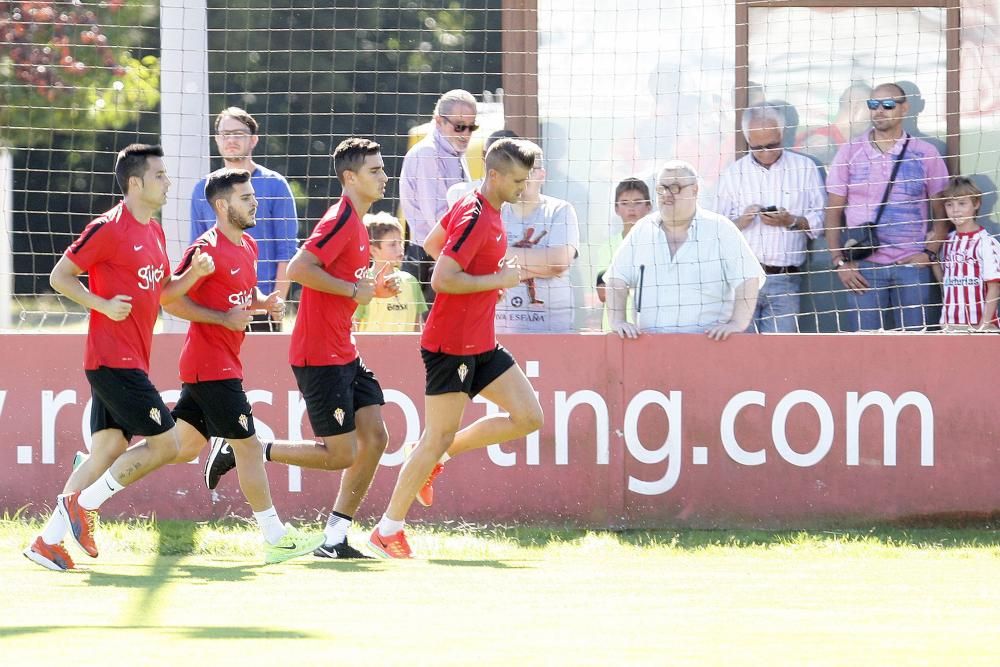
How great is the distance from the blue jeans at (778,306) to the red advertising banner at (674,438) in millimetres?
779

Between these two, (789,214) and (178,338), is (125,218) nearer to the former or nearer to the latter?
(178,338)

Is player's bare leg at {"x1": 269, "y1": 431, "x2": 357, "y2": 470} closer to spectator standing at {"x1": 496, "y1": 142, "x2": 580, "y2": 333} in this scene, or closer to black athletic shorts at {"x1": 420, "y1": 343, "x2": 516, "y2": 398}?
black athletic shorts at {"x1": 420, "y1": 343, "x2": 516, "y2": 398}

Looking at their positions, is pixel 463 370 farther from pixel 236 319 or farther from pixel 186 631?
pixel 186 631

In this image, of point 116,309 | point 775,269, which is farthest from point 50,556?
point 775,269

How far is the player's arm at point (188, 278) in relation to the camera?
759 centimetres

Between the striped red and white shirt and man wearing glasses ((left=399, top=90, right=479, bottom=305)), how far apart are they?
314 cm

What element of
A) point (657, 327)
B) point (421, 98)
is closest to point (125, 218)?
point (657, 327)

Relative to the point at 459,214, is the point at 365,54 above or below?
above

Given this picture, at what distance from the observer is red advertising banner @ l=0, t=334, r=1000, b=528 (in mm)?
9477

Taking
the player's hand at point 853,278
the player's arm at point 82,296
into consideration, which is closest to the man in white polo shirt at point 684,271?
the player's hand at point 853,278

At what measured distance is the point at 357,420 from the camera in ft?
26.7

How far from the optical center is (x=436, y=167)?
10.6m

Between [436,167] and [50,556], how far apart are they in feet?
13.8

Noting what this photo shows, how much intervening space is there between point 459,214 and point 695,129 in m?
3.53
